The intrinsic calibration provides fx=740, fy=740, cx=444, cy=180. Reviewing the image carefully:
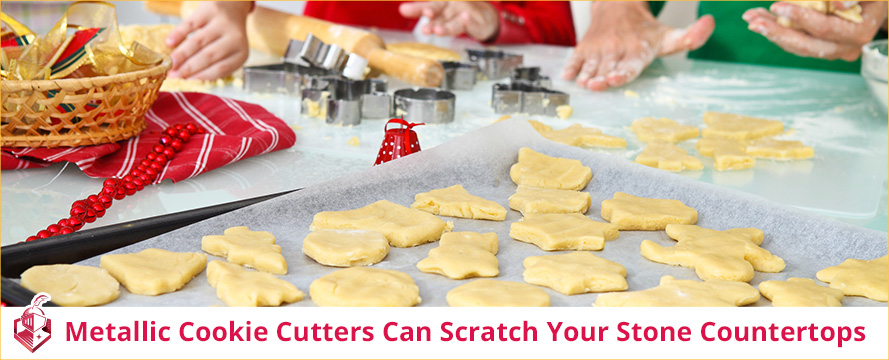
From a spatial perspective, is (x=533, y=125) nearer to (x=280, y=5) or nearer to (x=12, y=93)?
(x=12, y=93)

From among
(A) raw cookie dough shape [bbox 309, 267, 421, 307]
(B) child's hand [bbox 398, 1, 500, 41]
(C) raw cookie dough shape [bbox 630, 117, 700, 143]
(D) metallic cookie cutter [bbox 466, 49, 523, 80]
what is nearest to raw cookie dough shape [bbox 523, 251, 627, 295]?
(A) raw cookie dough shape [bbox 309, 267, 421, 307]

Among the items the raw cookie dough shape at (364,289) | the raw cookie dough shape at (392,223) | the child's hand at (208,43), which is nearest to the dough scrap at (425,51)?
the child's hand at (208,43)

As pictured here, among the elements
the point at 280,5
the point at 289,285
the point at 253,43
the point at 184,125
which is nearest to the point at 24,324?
the point at 289,285

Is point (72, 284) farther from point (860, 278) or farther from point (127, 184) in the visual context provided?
point (860, 278)

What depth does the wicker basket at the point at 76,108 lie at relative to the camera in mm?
1182

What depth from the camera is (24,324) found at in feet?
2.51

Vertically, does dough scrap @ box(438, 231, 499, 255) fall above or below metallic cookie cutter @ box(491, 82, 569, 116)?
below

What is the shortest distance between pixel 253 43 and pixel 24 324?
1.77 m

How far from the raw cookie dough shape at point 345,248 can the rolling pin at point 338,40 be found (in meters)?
1.02

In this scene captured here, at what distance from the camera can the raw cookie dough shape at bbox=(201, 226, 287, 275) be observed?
957 mm

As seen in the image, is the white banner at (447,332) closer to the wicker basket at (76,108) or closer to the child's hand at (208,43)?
the wicker basket at (76,108)

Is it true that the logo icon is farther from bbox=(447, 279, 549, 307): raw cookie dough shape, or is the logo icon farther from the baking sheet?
bbox=(447, 279, 549, 307): raw cookie dough shape

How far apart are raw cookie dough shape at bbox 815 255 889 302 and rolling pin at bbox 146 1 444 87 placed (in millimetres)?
1222

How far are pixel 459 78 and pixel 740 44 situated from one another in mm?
1236
